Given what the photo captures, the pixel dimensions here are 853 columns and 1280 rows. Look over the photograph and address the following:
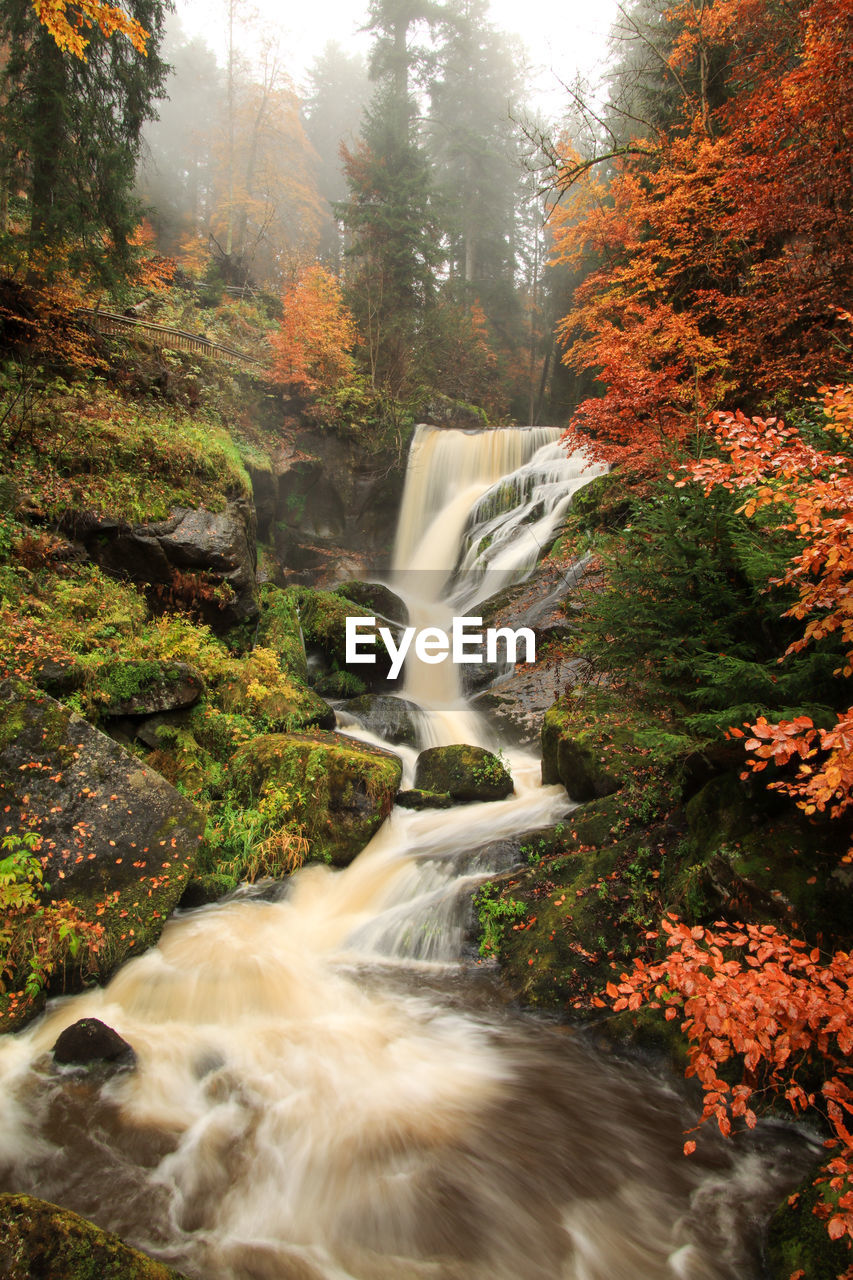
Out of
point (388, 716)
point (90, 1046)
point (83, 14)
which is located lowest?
point (90, 1046)

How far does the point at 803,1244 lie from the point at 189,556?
30.7ft

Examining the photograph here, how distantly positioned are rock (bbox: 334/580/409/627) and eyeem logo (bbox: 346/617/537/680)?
638mm

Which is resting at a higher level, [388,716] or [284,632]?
[284,632]

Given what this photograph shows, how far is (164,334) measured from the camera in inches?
567

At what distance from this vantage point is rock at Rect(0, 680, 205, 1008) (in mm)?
4680

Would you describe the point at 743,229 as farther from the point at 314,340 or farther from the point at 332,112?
the point at 332,112

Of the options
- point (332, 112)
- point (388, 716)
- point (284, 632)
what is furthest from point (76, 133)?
point (332, 112)

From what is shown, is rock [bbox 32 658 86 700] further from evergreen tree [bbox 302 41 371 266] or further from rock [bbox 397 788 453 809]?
evergreen tree [bbox 302 41 371 266]

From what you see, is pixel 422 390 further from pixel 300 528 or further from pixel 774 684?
pixel 774 684

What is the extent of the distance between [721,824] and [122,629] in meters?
6.92

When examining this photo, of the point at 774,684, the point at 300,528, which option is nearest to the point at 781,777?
the point at 774,684

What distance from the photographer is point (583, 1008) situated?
13.8 ft

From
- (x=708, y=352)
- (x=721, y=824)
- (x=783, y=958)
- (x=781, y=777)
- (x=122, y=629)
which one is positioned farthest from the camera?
(x=708, y=352)

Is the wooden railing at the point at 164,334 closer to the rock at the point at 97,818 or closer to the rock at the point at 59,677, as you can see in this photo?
the rock at the point at 59,677
